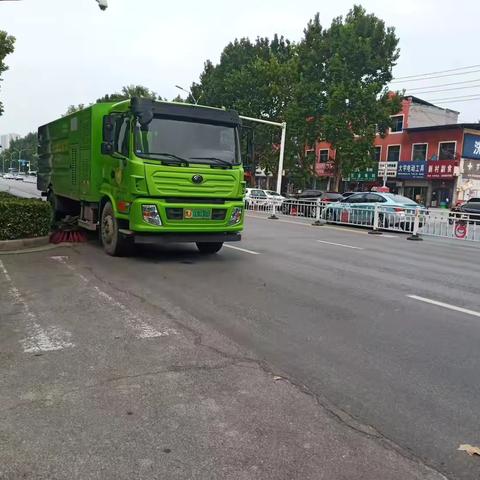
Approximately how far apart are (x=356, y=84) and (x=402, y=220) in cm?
2379

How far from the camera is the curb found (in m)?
10.2

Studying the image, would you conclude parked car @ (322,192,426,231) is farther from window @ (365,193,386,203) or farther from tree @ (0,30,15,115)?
tree @ (0,30,15,115)

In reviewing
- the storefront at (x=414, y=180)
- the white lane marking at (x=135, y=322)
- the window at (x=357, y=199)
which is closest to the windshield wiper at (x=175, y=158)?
the white lane marking at (x=135, y=322)

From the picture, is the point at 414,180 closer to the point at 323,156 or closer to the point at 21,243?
the point at 323,156

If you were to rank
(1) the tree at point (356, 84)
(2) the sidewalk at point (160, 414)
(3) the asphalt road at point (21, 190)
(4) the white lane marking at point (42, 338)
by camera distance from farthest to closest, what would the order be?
(1) the tree at point (356, 84) < (3) the asphalt road at point (21, 190) < (4) the white lane marking at point (42, 338) < (2) the sidewalk at point (160, 414)

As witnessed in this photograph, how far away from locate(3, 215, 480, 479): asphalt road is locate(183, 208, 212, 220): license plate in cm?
86

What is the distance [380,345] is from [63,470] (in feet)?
10.7

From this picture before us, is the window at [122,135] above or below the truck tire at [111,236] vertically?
above

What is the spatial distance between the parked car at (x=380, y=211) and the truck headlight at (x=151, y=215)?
11.2 metres

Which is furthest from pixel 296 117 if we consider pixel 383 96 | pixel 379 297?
pixel 379 297

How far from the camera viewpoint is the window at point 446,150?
44.8m

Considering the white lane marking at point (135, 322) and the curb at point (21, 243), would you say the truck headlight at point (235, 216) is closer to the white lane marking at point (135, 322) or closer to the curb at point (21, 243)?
the white lane marking at point (135, 322)

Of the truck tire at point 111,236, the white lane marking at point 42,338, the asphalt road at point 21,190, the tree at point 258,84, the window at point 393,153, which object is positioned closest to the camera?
the white lane marking at point 42,338

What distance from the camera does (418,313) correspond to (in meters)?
6.47
